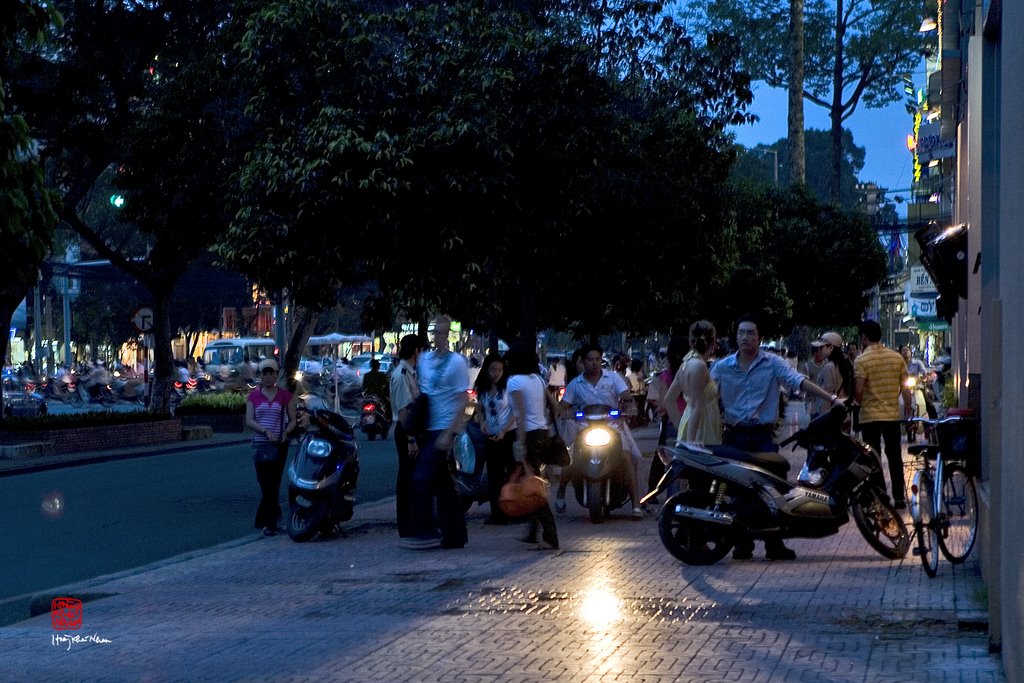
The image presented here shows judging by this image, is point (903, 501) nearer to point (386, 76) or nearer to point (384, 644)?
point (384, 644)

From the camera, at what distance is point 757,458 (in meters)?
11.1

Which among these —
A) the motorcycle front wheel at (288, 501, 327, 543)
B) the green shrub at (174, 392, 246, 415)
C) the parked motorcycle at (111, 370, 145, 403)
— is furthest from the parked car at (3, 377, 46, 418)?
the motorcycle front wheel at (288, 501, 327, 543)

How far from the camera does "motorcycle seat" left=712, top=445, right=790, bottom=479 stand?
434 inches

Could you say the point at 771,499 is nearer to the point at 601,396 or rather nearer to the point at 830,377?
the point at 601,396

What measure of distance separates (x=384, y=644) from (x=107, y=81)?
25.0m

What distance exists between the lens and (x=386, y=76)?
18297 millimetres

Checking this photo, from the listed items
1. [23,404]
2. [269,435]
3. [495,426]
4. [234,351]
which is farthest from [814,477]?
[234,351]

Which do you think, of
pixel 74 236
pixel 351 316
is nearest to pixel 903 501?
pixel 74 236

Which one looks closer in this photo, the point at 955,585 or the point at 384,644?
the point at 384,644

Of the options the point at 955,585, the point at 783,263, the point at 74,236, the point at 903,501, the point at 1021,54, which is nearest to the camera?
the point at 1021,54

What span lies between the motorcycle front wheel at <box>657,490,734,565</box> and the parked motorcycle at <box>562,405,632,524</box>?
3.23 metres

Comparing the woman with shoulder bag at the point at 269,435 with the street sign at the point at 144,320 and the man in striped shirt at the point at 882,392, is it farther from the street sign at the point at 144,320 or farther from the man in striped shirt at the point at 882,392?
the street sign at the point at 144,320

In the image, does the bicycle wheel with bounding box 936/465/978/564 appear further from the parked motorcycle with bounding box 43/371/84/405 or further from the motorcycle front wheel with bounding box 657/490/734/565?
the parked motorcycle with bounding box 43/371/84/405

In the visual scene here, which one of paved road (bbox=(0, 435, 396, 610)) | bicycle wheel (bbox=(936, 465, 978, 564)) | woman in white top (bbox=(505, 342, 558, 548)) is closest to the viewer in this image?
bicycle wheel (bbox=(936, 465, 978, 564))
